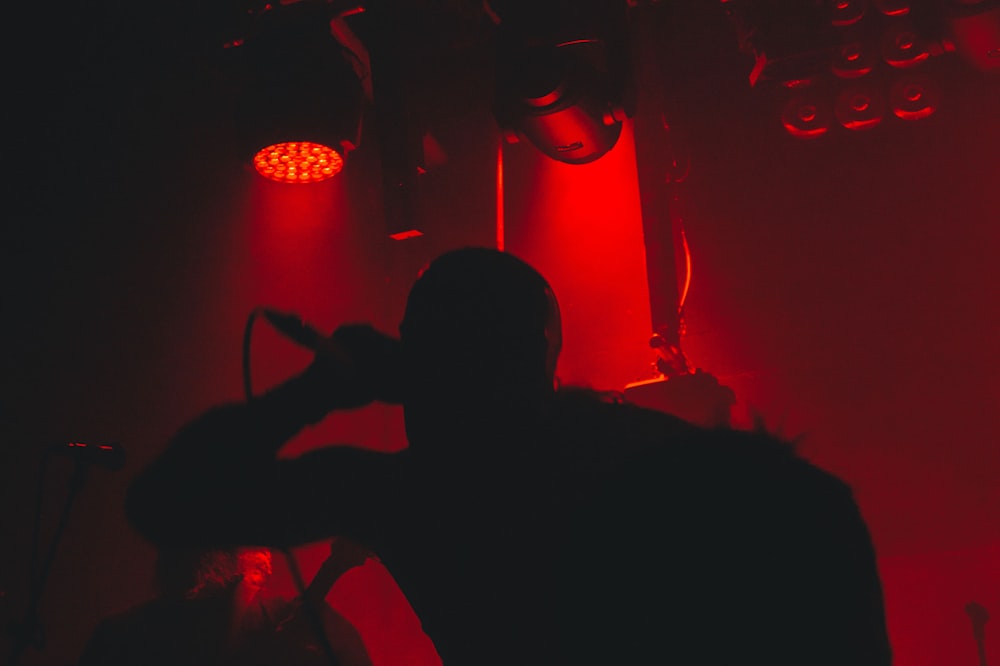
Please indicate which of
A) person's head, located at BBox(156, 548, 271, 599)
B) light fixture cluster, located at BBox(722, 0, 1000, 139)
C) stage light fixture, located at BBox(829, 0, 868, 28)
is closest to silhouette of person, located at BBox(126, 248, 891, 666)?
person's head, located at BBox(156, 548, 271, 599)

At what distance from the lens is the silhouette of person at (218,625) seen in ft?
6.35

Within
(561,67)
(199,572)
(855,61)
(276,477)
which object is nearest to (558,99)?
(561,67)

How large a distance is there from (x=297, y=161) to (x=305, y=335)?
131 centimetres

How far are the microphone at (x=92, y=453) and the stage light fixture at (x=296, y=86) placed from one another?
85 centimetres

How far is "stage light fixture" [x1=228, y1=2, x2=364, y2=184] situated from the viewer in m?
1.95

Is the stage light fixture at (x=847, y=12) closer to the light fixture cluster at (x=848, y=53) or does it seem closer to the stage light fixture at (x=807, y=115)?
the light fixture cluster at (x=848, y=53)

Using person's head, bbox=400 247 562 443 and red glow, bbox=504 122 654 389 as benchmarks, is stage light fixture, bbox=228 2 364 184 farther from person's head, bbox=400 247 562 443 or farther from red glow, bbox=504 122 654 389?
person's head, bbox=400 247 562 443

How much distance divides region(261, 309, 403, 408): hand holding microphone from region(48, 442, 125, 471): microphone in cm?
72

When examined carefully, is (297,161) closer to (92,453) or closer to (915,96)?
(92,453)

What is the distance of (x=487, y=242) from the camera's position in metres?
2.69

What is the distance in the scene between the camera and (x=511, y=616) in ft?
2.87

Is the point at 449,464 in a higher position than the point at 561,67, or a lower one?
lower

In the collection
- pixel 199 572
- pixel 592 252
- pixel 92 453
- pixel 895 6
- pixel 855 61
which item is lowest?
pixel 199 572

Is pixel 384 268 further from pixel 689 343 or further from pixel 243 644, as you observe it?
pixel 243 644
